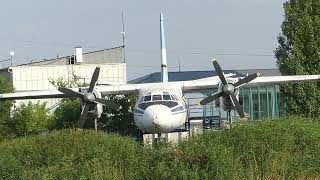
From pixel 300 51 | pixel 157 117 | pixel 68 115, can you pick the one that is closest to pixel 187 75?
pixel 68 115

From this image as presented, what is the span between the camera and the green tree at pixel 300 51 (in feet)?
89.0

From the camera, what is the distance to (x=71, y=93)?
2895cm

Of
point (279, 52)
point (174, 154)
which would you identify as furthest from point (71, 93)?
point (174, 154)

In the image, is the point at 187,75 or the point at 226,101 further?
the point at 187,75

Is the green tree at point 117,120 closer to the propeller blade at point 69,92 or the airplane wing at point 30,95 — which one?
the airplane wing at point 30,95

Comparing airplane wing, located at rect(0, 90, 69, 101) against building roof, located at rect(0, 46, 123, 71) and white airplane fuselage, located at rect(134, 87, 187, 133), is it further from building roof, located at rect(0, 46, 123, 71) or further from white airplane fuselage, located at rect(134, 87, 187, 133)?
building roof, located at rect(0, 46, 123, 71)

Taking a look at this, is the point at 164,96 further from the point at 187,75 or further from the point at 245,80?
the point at 187,75

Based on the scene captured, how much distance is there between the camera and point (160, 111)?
76.3 feet

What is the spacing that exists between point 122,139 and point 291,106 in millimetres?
13406

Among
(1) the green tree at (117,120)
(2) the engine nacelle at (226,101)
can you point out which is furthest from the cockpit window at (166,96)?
(1) the green tree at (117,120)

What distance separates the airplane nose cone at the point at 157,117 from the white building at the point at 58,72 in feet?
121

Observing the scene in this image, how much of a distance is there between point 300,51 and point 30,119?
873 inches

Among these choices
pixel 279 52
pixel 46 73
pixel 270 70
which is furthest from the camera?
pixel 270 70

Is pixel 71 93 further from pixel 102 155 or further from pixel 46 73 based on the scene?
pixel 46 73
